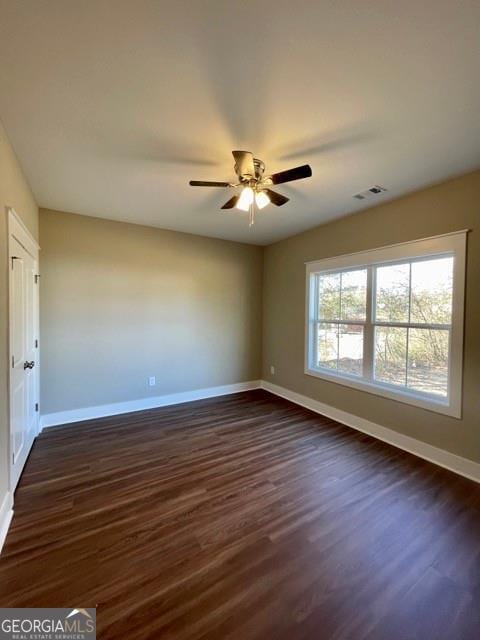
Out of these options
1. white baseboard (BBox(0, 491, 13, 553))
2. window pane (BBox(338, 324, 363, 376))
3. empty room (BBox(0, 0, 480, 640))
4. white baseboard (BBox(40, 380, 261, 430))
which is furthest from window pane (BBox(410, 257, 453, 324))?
white baseboard (BBox(0, 491, 13, 553))

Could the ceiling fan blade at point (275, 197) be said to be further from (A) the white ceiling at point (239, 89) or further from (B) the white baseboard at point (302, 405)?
(B) the white baseboard at point (302, 405)

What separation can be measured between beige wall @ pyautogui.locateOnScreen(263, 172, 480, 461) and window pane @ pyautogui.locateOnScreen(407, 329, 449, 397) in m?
0.22

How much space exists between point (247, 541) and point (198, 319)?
3.15 m

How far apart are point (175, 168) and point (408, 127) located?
179cm

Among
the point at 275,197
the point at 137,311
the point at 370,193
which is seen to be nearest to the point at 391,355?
the point at 370,193

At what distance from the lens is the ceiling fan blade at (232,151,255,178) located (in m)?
1.88

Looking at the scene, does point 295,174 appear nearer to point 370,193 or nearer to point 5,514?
point 370,193

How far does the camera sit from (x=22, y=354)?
2.35 meters

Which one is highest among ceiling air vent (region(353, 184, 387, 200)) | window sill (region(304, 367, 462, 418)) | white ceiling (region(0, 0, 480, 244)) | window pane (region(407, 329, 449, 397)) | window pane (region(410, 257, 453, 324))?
ceiling air vent (region(353, 184, 387, 200))

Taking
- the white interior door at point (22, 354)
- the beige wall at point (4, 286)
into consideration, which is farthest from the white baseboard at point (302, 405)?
the white interior door at point (22, 354)

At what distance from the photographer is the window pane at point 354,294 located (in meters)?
3.41

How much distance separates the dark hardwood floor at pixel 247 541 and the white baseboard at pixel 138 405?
1.57 feet

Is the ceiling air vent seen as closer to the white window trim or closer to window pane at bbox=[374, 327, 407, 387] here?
the white window trim

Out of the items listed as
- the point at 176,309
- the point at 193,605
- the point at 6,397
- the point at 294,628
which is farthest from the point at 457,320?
the point at 6,397
